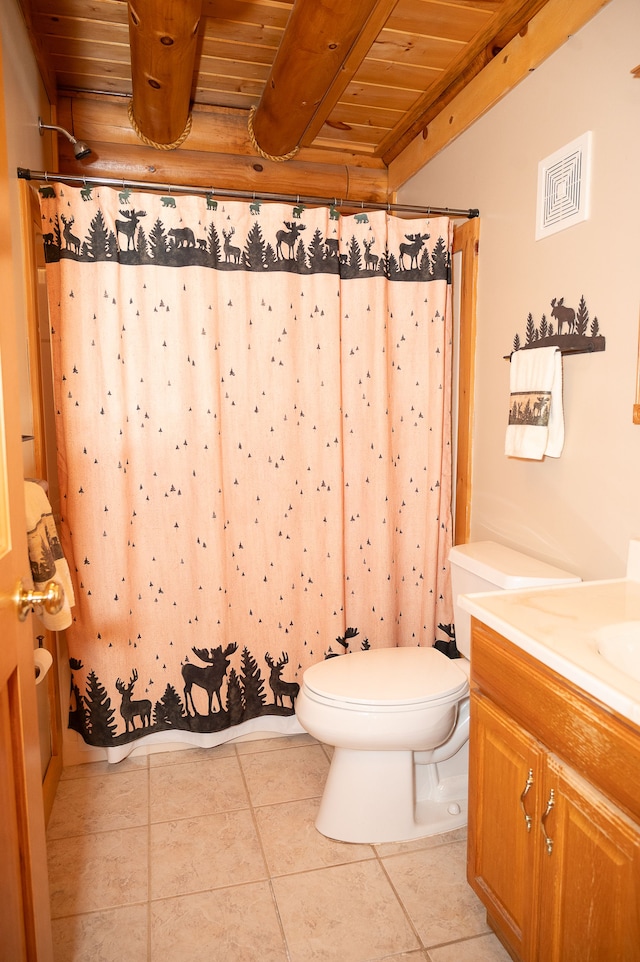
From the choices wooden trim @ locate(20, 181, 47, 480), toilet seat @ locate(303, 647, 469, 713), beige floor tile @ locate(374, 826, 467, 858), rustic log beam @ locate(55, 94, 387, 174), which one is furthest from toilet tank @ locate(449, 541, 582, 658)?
rustic log beam @ locate(55, 94, 387, 174)

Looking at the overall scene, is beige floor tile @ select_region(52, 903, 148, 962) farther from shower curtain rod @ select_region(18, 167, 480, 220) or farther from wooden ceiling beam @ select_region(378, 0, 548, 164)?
wooden ceiling beam @ select_region(378, 0, 548, 164)

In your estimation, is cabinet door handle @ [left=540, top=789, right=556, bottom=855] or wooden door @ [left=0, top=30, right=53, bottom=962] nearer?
wooden door @ [left=0, top=30, right=53, bottom=962]

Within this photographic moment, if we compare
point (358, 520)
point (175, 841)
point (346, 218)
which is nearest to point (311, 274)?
point (346, 218)

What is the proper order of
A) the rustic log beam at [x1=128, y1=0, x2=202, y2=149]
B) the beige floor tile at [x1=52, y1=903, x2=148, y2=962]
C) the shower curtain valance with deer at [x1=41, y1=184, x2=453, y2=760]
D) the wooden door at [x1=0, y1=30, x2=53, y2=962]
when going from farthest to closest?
the shower curtain valance with deer at [x1=41, y1=184, x2=453, y2=760] < the rustic log beam at [x1=128, y1=0, x2=202, y2=149] < the beige floor tile at [x1=52, y1=903, x2=148, y2=962] < the wooden door at [x1=0, y1=30, x2=53, y2=962]

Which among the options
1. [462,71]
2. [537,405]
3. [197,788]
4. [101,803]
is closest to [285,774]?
[197,788]

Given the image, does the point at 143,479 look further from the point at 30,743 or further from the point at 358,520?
the point at 30,743

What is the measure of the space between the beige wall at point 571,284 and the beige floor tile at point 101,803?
150 cm

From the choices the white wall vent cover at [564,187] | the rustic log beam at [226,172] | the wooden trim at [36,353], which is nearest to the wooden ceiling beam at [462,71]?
the rustic log beam at [226,172]

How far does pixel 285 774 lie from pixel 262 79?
2.59m

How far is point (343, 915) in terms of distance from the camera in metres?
1.57

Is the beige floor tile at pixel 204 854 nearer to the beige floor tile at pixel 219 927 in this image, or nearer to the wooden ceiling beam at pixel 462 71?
the beige floor tile at pixel 219 927

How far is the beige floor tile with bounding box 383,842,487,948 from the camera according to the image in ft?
4.99

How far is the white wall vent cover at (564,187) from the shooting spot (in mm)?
1633

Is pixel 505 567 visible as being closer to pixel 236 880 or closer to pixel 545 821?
pixel 545 821
